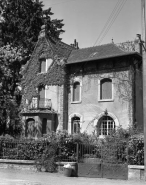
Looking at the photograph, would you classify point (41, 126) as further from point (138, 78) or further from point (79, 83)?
point (138, 78)

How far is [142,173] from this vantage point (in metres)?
13.2

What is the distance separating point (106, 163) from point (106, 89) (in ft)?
33.3

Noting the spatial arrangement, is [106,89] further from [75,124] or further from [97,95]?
[75,124]

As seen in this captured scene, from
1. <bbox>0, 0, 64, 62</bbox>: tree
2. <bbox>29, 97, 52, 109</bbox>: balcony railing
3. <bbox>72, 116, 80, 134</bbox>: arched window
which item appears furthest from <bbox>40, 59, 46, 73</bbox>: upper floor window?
<bbox>72, 116, 80, 134</bbox>: arched window

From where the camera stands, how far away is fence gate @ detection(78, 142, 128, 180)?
1401cm

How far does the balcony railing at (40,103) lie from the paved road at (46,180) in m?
10.6

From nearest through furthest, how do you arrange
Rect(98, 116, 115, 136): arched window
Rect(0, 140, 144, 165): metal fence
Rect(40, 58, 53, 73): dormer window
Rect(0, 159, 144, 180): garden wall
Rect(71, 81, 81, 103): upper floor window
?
Rect(0, 159, 144, 180): garden wall, Rect(0, 140, 144, 165): metal fence, Rect(98, 116, 115, 136): arched window, Rect(71, 81, 81, 103): upper floor window, Rect(40, 58, 53, 73): dormer window

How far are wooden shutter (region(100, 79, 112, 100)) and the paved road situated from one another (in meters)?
10.2

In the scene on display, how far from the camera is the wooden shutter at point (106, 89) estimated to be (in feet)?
77.4

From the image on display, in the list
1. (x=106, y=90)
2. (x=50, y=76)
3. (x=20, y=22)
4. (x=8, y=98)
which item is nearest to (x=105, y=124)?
(x=106, y=90)

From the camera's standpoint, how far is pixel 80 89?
24.8 meters

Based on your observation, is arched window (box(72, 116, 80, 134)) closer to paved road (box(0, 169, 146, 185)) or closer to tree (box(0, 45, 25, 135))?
tree (box(0, 45, 25, 135))

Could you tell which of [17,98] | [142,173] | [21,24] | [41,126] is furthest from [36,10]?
[142,173]

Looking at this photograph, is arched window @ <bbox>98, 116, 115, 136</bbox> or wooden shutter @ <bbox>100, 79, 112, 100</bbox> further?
wooden shutter @ <bbox>100, 79, 112, 100</bbox>
